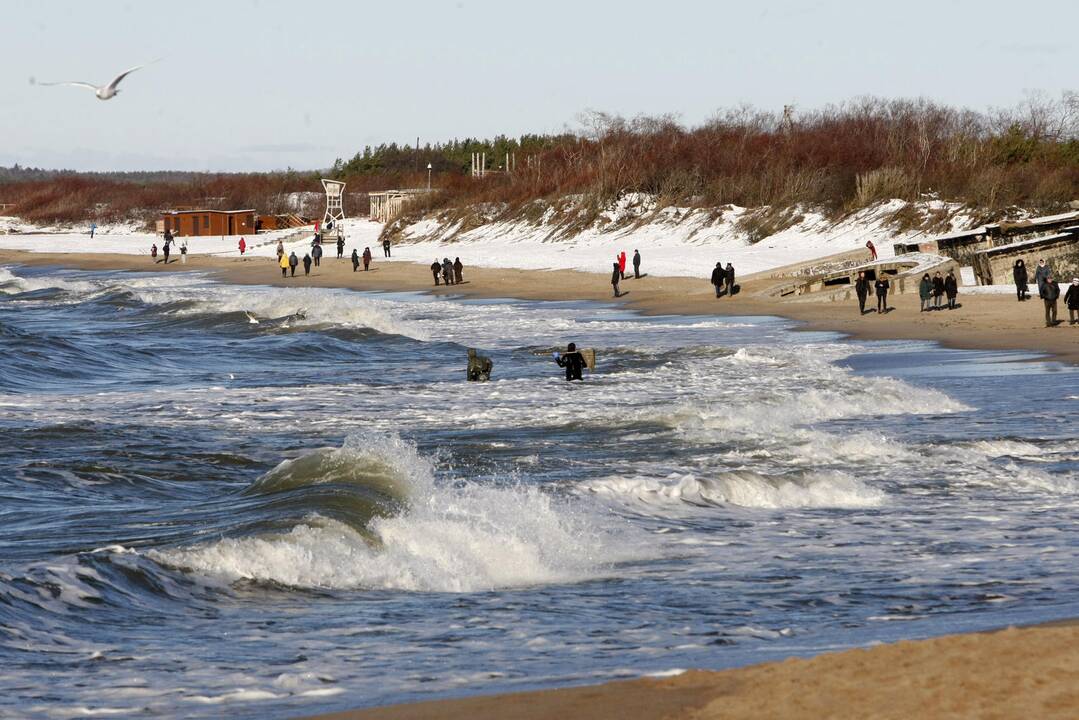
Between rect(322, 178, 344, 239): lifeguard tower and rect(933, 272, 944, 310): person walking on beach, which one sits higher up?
rect(322, 178, 344, 239): lifeguard tower

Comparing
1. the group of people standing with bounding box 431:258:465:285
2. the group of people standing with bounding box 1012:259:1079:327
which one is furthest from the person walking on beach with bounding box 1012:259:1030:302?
the group of people standing with bounding box 431:258:465:285

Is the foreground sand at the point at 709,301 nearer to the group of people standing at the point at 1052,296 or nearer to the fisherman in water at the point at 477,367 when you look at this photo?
the group of people standing at the point at 1052,296

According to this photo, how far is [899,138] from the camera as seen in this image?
71.2 meters

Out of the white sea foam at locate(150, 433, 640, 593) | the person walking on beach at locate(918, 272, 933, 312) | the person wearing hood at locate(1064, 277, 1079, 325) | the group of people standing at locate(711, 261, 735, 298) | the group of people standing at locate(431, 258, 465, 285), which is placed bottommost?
the white sea foam at locate(150, 433, 640, 593)

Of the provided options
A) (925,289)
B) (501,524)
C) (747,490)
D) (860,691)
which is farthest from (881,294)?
(860,691)

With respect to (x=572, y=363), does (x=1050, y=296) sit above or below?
above

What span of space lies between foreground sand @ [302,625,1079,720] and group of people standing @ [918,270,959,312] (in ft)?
97.7

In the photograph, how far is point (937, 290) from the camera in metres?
35.8

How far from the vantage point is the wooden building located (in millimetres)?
99312

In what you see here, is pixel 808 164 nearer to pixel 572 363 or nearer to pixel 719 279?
pixel 719 279

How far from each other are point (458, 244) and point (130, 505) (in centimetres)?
6339

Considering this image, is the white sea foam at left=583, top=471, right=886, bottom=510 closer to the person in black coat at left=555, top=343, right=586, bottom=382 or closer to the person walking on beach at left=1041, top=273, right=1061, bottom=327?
the person in black coat at left=555, top=343, right=586, bottom=382

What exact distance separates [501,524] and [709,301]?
32578 millimetres

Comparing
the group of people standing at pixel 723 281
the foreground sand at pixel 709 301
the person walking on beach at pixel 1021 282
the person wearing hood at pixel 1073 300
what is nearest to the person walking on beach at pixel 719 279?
the group of people standing at pixel 723 281
